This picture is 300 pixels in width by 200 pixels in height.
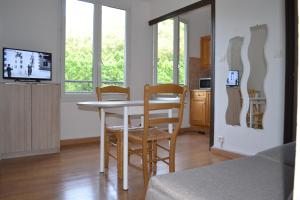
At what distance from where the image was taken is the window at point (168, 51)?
16.3 feet

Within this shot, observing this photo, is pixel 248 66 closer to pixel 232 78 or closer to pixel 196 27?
pixel 232 78

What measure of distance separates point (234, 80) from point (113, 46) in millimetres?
2203

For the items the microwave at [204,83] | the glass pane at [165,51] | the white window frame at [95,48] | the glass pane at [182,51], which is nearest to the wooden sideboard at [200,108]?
the microwave at [204,83]

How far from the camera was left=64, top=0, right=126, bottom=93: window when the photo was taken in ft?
13.0

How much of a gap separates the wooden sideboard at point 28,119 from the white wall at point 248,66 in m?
2.23

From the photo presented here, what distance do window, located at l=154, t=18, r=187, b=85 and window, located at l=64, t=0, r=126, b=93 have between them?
75 centimetres

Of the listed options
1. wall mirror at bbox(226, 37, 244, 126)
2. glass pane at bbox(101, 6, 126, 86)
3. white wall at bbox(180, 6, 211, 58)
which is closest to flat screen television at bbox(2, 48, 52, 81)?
glass pane at bbox(101, 6, 126, 86)

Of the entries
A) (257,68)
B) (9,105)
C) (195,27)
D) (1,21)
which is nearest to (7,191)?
(9,105)

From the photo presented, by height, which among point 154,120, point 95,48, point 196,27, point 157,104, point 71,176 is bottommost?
point 71,176

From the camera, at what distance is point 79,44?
4020mm

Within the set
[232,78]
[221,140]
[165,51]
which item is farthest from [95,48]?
[221,140]

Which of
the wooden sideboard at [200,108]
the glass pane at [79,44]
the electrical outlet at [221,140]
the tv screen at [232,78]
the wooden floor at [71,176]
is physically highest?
the glass pane at [79,44]

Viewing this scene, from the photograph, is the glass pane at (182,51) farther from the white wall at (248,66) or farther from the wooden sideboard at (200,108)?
the white wall at (248,66)

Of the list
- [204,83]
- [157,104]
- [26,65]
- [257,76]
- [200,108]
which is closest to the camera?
[157,104]
